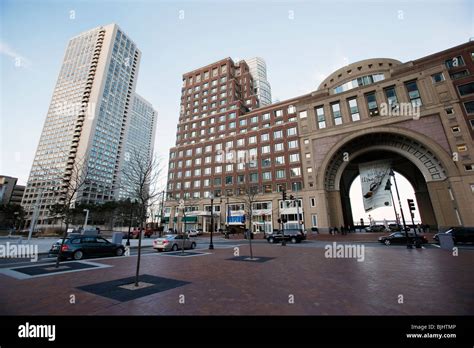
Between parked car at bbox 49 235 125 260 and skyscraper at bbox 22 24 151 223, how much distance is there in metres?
99.8

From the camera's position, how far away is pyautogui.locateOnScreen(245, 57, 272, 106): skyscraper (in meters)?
85.1

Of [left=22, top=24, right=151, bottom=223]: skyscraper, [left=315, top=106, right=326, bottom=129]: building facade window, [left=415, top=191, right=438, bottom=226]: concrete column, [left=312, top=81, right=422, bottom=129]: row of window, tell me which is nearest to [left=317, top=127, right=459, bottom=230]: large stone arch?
[left=415, top=191, right=438, bottom=226]: concrete column

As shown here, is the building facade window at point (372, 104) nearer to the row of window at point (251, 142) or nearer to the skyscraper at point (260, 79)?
the row of window at point (251, 142)

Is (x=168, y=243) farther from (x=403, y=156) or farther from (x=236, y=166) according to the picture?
(x=403, y=156)

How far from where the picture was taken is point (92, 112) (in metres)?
101

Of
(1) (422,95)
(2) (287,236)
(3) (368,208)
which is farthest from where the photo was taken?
(3) (368,208)

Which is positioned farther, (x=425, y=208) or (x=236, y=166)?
(x=236, y=166)

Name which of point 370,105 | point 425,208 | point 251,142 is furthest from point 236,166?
point 425,208

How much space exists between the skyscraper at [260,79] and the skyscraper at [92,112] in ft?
267

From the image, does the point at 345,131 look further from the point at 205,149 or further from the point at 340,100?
the point at 205,149

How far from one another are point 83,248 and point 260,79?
8980cm
